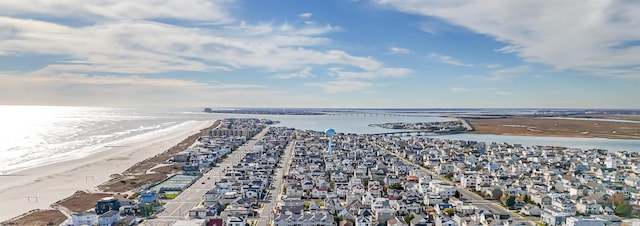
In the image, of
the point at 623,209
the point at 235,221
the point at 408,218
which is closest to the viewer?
the point at 235,221

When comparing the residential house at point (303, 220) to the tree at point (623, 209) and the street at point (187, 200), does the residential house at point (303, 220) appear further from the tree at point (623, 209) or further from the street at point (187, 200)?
the tree at point (623, 209)

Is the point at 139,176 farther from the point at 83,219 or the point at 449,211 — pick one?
the point at 449,211

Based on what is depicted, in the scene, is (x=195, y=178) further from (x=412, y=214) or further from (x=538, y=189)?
(x=538, y=189)

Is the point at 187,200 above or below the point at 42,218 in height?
above

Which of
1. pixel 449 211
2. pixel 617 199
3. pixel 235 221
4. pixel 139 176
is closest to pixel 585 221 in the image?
pixel 449 211

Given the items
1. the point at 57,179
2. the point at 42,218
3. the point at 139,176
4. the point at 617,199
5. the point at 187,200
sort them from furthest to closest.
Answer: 1. the point at 139,176
2. the point at 57,179
3. the point at 187,200
4. the point at 617,199
5. the point at 42,218

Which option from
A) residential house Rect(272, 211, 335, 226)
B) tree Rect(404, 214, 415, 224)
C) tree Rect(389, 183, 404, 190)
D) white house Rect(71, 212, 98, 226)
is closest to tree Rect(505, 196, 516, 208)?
tree Rect(404, 214, 415, 224)

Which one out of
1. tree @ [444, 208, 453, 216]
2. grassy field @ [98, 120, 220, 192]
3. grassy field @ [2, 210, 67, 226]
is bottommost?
grassy field @ [2, 210, 67, 226]

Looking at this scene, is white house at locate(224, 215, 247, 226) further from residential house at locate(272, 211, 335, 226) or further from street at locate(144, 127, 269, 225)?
street at locate(144, 127, 269, 225)
